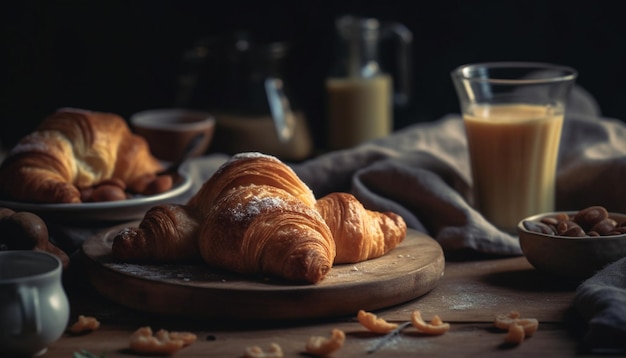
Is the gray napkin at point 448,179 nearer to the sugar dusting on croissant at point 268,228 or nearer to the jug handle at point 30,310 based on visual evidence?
the sugar dusting on croissant at point 268,228

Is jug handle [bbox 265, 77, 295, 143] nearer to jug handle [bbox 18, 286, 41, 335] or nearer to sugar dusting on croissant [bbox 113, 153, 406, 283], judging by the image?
sugar dusting on croissant [bbox 113, 153, 406, 283]

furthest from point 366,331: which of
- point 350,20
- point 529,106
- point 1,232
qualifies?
point 350,20

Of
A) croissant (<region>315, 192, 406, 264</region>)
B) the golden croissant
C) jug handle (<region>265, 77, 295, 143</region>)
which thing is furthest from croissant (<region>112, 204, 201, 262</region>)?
jug handle (<region>265, 77, 295, 143</region>)

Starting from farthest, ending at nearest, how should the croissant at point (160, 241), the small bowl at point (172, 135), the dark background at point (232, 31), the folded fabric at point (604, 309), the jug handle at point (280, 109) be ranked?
the dark background at point (232, 31) < the jug handle at point (280, 109) < the small bowl at point (172, 135) < the croissant at point (160, 241) < the folded fabric at point (604, 309)

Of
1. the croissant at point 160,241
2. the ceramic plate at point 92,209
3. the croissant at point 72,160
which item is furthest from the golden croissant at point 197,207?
the croissant at point 72,160

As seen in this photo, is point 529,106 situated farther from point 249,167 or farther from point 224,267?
point 224,267

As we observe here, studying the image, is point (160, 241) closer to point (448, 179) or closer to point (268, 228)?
point (268, 228)
